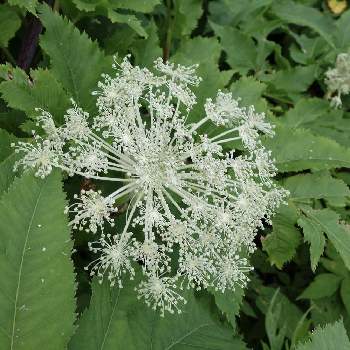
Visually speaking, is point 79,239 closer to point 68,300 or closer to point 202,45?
point 68,300

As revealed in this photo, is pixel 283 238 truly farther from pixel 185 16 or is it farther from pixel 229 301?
pixel 185 16

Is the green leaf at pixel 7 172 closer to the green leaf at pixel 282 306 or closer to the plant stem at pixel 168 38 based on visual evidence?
the plant stem at pixel 168 38

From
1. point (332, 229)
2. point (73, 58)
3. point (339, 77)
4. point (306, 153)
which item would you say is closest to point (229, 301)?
point (332, 229)

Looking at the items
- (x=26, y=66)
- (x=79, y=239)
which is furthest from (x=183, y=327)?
(x=26, y=66)

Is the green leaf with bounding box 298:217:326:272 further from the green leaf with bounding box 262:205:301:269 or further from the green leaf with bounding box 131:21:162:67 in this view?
the green leaf with bounding box 131:21:162:67

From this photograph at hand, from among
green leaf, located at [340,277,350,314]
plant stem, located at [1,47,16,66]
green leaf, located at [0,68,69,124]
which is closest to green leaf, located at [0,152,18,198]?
green leaf, located at [0,68,69,124]
